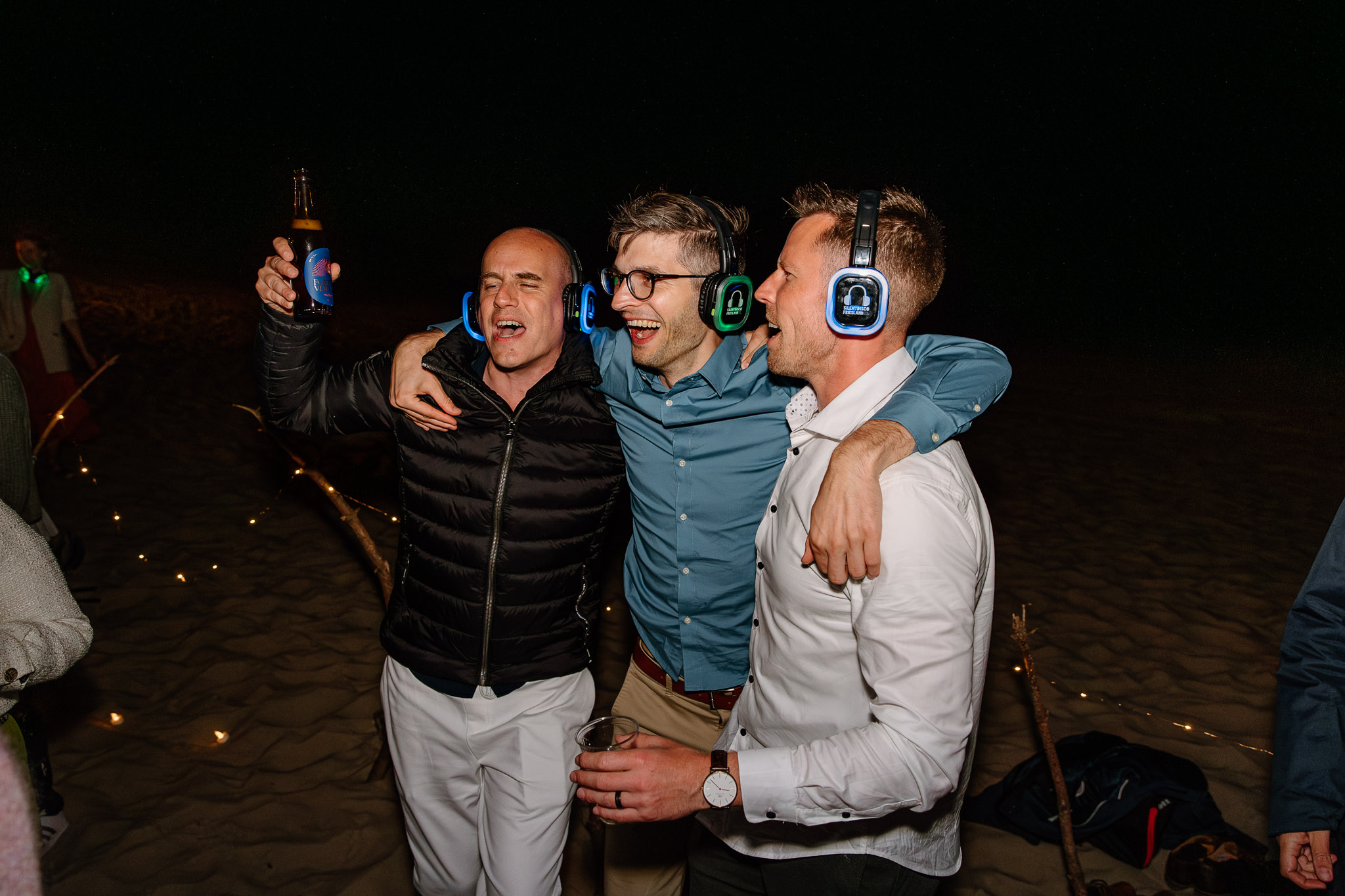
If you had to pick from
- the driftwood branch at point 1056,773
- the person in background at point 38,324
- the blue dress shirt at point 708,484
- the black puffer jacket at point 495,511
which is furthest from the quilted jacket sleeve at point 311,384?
the person in background at point 38,324

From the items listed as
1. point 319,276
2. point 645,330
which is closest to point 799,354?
point 645,330

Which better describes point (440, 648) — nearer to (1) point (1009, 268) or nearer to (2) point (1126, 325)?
(2) point (1126, 325)

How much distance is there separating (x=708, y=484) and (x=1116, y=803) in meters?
2.42

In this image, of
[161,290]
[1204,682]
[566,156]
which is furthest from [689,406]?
[566,156]

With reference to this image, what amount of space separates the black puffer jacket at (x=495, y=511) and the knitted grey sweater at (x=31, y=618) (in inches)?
28.5

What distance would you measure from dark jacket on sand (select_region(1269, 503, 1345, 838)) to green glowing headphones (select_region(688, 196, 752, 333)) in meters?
1.53

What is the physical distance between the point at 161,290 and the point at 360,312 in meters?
5.36

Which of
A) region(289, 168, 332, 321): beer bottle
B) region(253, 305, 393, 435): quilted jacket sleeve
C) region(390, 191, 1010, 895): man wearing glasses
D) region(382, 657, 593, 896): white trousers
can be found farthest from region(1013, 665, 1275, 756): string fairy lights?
region(289, 168, 332, 321): beer bottle

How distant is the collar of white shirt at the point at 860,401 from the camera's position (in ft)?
5.81

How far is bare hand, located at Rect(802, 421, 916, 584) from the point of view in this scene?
143 centimetres

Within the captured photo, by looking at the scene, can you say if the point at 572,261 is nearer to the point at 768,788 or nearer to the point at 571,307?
the point at 571,307

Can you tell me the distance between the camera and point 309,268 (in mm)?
2432

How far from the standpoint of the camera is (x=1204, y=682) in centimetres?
445

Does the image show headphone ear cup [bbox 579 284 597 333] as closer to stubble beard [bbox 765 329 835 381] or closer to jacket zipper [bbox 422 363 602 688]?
jacket zipper [bbox 422 363 602 688]
